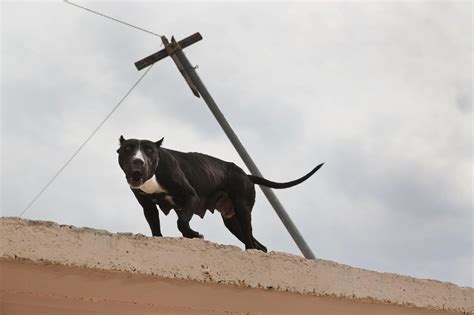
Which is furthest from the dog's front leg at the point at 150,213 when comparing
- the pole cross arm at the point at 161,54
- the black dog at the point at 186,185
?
the pole cross arm at the point at 161,54

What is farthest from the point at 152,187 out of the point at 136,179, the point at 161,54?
the point at 161,54

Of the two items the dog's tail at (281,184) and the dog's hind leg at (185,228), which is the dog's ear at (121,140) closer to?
the dog's hind leg at (185,228)

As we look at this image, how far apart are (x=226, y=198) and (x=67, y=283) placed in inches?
68.7

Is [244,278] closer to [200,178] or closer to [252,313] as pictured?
[252,313]

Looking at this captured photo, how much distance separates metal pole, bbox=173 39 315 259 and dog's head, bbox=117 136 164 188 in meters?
3.00

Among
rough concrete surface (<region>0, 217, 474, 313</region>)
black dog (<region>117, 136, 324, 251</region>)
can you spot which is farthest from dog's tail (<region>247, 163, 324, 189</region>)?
rough concrete surface (<region>0, 217, 474, 313</region>)

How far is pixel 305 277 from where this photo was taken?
347 centimetres

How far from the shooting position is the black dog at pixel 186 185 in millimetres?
4012

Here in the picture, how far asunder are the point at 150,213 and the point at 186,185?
0.26m

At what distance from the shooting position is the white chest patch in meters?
4.07

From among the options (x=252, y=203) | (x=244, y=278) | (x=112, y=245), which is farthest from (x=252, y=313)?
(x=252, y=203)

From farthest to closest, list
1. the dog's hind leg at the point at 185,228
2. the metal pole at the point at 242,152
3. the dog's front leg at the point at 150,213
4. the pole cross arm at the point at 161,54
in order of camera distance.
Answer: the pole cross arm at the point at 161,54 < the metal pole at the point at 242,152 < the dog's front leg at the point at 150,213 < the dog's hind leg at the point at 185,228

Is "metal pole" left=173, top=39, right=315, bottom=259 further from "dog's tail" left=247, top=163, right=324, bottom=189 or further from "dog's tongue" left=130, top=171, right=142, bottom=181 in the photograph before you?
"dog's tongue" left=130, top=171, right=142, bottom=181

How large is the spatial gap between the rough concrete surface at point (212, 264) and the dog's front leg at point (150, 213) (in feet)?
3.36
